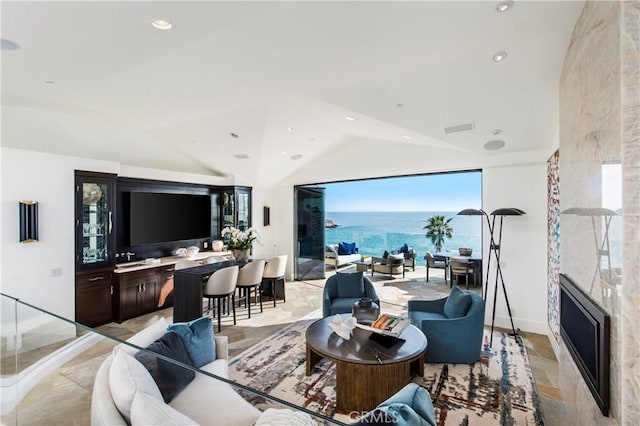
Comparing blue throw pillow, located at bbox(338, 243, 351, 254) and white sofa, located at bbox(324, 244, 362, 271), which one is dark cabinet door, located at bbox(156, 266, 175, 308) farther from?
blue throw pillow, located at bbox(338, 243, 351, 254)

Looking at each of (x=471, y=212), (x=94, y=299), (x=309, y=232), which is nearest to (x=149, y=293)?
(x=94, y=299)

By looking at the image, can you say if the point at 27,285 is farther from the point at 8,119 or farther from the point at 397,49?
the point at 397,49

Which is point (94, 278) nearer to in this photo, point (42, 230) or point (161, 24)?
point (42, 230)

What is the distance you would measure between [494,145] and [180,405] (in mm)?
4879

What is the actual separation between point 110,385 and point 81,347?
859mm

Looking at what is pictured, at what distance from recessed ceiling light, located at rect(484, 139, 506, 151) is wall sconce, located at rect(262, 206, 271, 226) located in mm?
5429

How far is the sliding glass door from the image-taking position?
827 centimetres

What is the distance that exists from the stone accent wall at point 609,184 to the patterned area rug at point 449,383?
60 cm

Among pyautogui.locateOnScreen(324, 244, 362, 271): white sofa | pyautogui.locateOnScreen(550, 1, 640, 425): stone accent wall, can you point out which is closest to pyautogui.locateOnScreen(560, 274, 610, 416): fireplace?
pyautogui.locateOnScreen(550, 1, 640, 425): stone accent wall

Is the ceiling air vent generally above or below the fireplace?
above

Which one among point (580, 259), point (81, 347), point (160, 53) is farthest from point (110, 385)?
point (580, 259)

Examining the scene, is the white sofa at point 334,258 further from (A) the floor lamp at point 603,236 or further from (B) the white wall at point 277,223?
(A) the floor lamp at point 603,236

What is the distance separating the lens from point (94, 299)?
4.79 m

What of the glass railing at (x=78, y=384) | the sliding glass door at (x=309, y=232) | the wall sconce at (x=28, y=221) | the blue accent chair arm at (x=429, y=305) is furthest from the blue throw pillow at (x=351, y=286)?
the wall sconce at (x=28, y=221)
